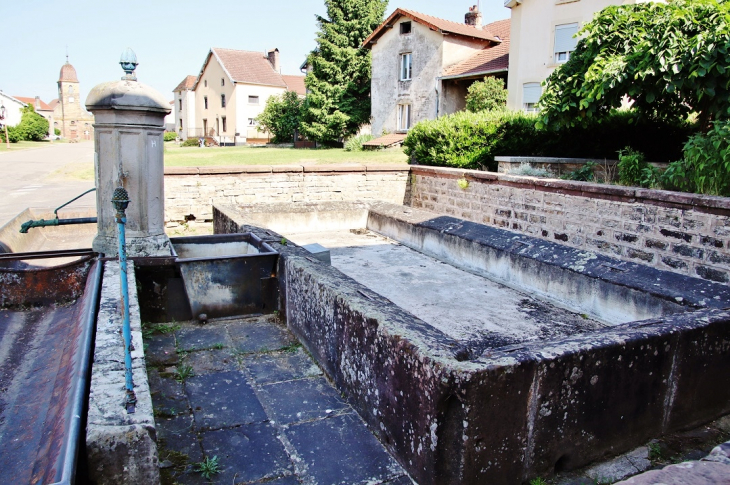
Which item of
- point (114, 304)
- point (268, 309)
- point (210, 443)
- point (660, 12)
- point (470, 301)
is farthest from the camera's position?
point (660, 12)

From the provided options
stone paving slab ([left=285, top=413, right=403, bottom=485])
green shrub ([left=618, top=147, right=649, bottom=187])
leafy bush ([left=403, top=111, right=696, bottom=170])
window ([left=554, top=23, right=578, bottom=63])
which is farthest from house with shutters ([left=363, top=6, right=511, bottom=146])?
stone paving slab ([left=285, top=413, right=403, bottom=485])

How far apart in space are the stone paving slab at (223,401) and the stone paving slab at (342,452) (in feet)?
1.08

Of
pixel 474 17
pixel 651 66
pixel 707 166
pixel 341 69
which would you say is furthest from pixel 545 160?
pixel 341 69

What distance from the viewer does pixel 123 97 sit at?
4516mm

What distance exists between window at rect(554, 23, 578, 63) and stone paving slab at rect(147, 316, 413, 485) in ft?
58.2

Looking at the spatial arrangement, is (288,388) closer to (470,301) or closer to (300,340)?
(300,340)

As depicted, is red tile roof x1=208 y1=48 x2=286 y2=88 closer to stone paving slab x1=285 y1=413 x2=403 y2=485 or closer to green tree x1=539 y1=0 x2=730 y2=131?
green tree x1=539 y1=0 x2=730 y2=131

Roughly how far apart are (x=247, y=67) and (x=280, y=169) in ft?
118

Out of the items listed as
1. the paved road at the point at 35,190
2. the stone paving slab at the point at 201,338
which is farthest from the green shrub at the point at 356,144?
the stone paving slab at the point at 201,338

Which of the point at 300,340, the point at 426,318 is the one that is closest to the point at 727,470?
the point at 300,340

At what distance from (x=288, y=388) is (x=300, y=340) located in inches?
31.0

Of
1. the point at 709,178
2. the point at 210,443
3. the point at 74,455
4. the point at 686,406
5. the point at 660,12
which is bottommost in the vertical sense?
the point at 210,443

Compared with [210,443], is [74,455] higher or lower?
higher

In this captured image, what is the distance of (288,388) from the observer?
3.53 metres
